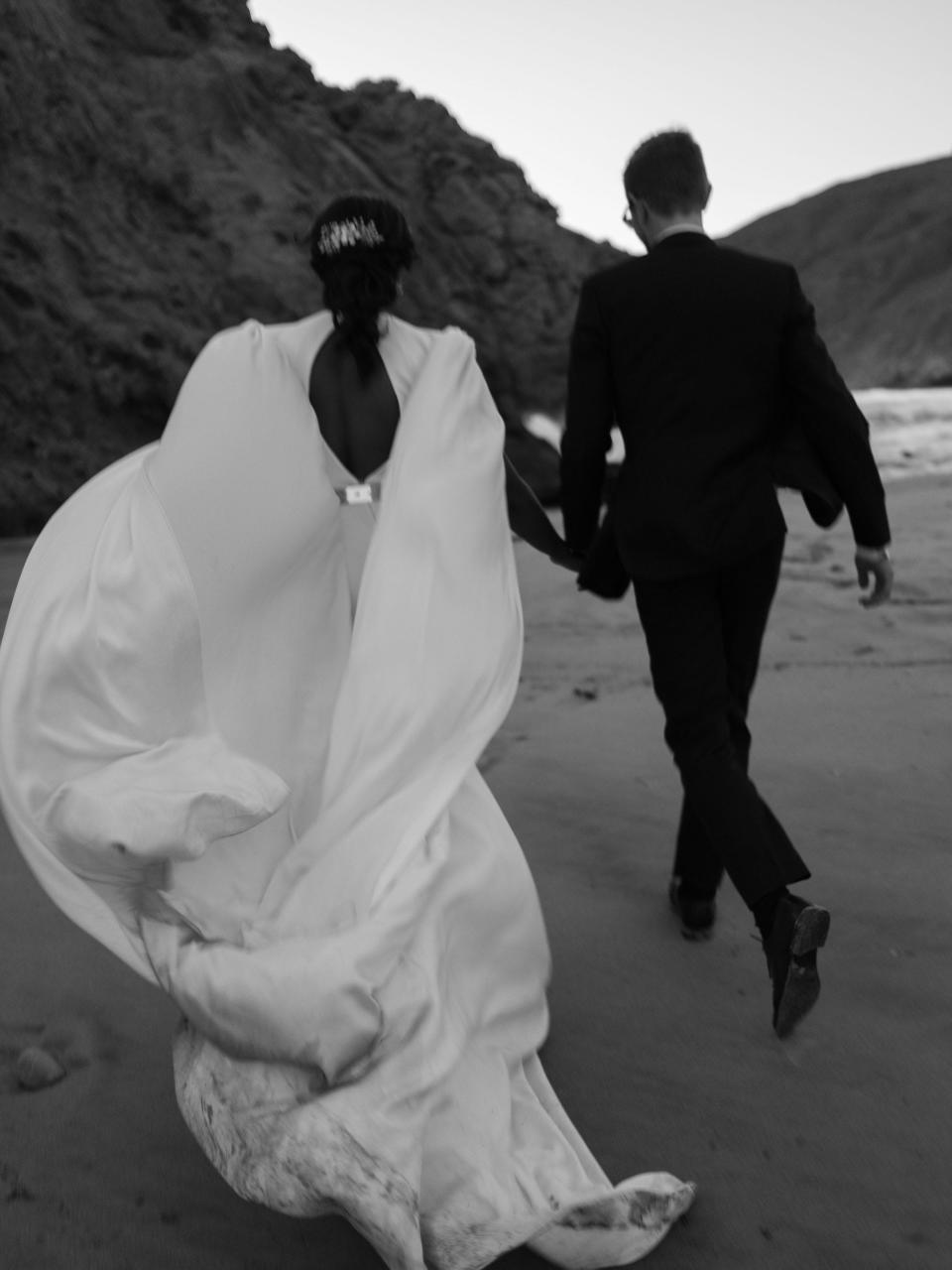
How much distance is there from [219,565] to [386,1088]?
1017mm

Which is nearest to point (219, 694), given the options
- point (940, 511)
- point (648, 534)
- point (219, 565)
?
point (219, 565)

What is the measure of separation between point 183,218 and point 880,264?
853 inches

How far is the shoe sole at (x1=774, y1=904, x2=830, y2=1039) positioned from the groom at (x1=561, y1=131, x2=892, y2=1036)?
0.64ft

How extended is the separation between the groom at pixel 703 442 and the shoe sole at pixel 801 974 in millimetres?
195

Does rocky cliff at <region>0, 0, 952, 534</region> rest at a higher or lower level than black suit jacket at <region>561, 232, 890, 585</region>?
higher

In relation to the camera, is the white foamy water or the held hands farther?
the white foamy water

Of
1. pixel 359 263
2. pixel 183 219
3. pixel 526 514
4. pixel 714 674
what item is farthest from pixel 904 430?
pixel 359 263

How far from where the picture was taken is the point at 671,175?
3061 mm

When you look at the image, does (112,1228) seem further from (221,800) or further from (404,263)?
(404,263)

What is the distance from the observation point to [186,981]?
2.22 metres

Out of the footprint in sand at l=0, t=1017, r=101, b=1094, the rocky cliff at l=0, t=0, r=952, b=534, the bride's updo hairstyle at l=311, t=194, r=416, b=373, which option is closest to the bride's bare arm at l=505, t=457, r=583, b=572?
the bride's updo hairstyle at l=311, t=194, r=416, b=373

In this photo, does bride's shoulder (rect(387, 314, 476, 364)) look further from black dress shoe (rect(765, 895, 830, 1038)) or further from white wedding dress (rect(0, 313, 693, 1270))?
black dress shoe (rect(765, 895, 830, 1038))

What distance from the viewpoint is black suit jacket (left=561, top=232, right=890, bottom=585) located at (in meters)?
2.98

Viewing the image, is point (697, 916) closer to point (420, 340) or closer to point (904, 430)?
point (420, 340)
